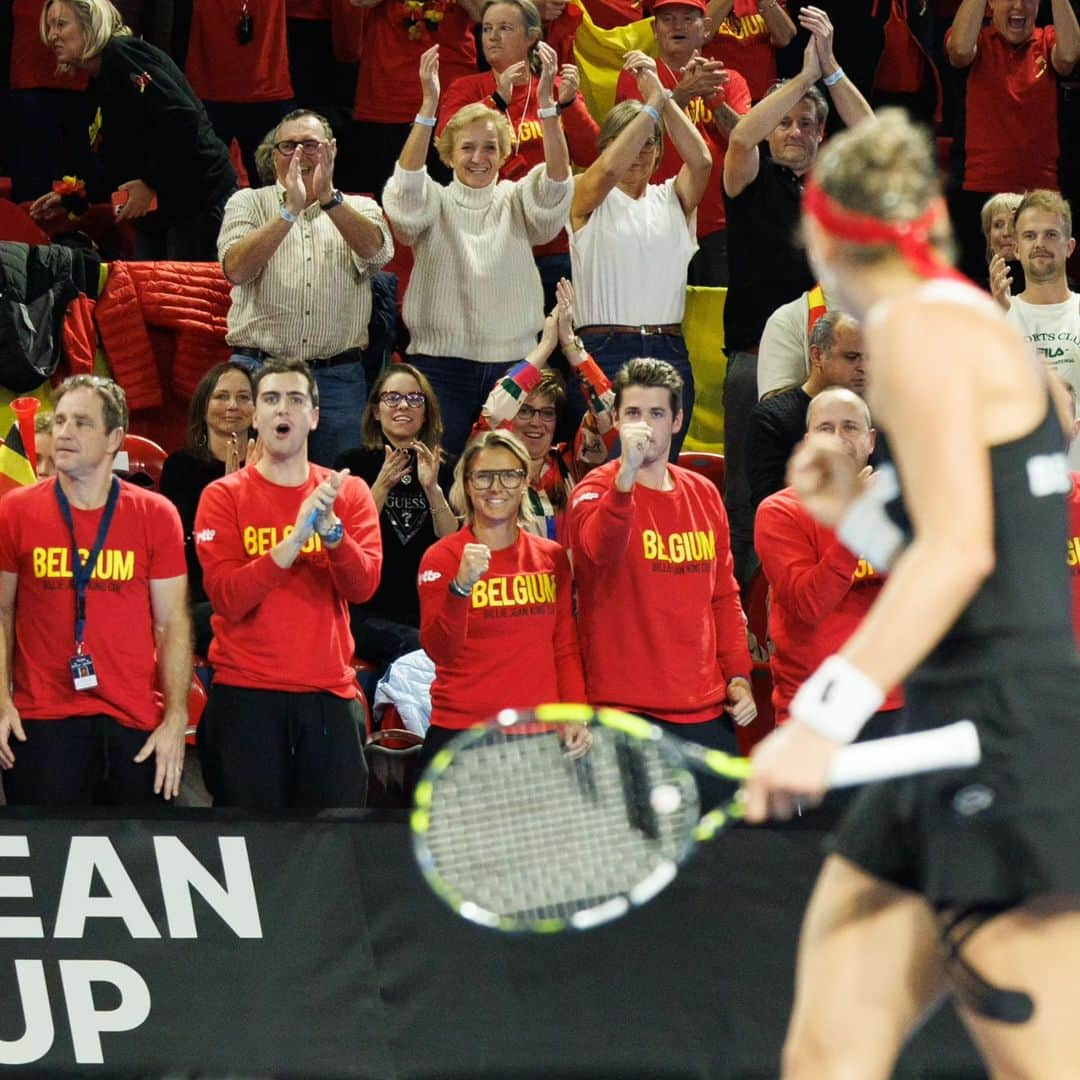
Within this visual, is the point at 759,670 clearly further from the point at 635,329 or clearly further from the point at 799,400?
the point at 635,329

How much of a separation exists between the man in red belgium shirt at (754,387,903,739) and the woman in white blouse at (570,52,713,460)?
2.02m

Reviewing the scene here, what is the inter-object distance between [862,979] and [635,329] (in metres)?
5.68

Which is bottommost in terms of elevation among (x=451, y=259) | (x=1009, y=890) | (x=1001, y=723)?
(x=1009, y=890)

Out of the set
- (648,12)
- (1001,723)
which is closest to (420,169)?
(648,12)

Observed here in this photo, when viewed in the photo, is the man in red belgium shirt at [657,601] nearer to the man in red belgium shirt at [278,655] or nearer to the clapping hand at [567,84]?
the man in red belgium shirt at [278,655]

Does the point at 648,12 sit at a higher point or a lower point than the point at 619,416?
higher

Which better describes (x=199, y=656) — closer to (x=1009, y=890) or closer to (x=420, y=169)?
(x=420, y=169)

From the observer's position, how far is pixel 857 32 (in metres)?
10.9

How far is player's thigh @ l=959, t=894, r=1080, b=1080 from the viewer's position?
2.96m

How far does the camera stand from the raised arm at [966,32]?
32.9 feet

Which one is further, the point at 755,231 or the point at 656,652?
the point at 755,231

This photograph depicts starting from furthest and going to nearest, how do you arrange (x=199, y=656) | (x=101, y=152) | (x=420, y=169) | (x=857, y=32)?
(x=857, y=32) → (x=101, y=152) → (x=420, y=169) → (x=199, y=656)

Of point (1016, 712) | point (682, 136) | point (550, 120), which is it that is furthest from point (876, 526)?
point (682, 136)

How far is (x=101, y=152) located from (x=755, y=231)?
10.9ft
